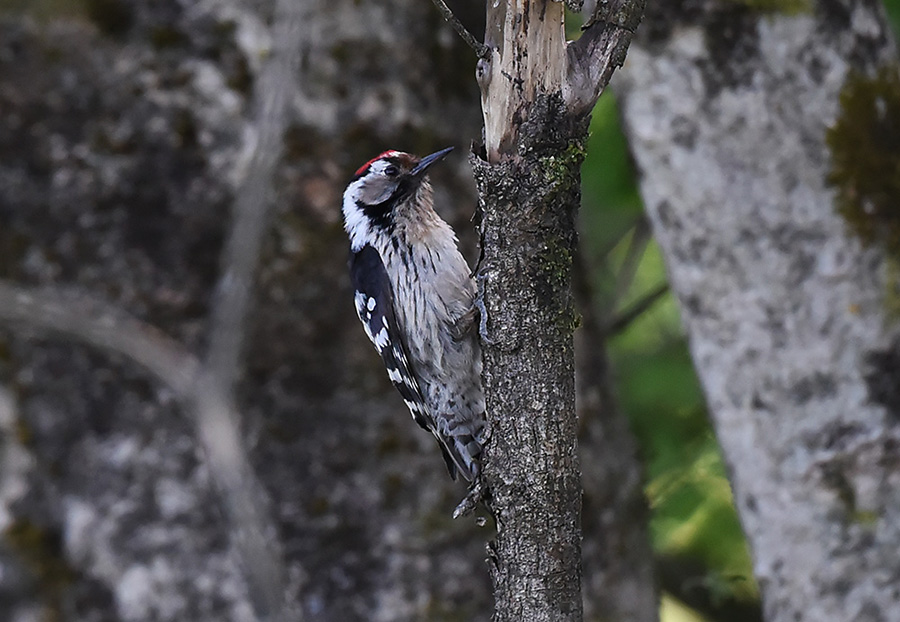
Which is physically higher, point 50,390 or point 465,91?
point 465,91

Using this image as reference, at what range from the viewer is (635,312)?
5.01m

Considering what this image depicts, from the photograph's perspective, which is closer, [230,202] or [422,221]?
[422,221]

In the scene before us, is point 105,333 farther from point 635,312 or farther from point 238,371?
point 635,312

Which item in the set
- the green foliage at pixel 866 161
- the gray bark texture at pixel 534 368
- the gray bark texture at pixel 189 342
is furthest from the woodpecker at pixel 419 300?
the green foliage at pixel 866 161

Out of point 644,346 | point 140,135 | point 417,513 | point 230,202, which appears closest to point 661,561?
point 644,346

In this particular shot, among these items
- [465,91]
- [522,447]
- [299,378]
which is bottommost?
[522,447]

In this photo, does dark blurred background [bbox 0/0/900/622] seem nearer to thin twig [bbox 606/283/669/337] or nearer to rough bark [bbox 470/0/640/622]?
thin twig [bbox 606/283/669/337]

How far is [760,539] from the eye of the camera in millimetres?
3881

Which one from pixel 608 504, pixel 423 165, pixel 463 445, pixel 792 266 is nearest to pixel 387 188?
pixel 423 165

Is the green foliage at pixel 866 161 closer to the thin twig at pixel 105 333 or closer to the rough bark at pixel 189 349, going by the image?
the rough bark at pixel 189 349

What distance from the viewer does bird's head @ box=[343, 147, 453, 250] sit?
3.54 m

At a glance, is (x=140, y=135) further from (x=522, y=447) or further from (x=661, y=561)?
(x=661, y=561)

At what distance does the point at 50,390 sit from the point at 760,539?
2.89 metres

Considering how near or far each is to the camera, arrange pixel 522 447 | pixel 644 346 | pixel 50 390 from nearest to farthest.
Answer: pixel 522 447
pixel 50 390
pixel 644 346
